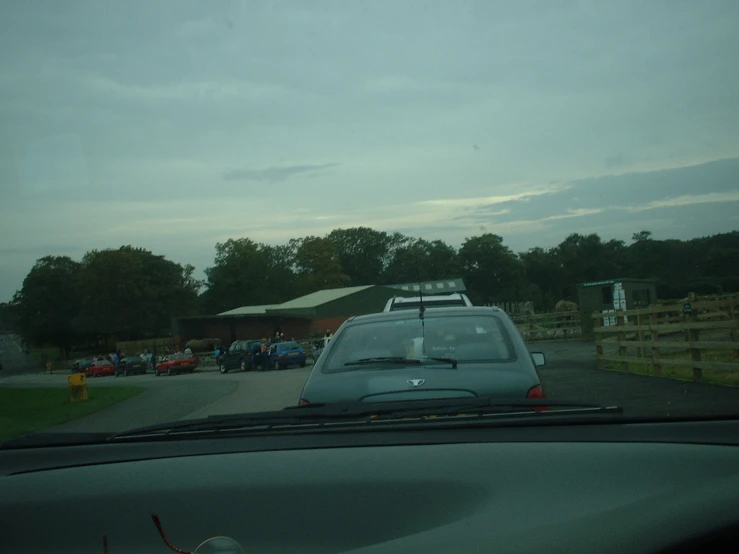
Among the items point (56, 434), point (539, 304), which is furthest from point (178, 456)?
point (539, 304)

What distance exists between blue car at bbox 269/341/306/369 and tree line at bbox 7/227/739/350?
295cm

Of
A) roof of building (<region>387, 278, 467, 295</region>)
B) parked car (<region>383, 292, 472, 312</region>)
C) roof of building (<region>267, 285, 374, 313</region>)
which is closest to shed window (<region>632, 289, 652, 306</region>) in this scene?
roof of building (<region>387, 278, 467, 295</region>)

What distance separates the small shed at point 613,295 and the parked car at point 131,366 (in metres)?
26.3

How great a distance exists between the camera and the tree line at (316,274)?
11633 millimetres

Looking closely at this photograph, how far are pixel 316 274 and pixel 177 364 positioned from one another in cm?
1002

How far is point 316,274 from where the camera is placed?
4516 centimetres

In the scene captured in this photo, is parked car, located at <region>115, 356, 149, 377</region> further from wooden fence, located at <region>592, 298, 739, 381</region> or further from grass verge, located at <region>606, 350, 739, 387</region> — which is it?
grass verge, located at <region>606, 350, 739, 387</region>

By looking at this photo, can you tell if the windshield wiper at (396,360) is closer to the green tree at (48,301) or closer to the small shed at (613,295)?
the small shed at (613,295)

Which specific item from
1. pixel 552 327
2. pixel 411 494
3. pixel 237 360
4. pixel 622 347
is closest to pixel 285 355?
pixel 237 360

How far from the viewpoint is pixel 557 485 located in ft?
6.22

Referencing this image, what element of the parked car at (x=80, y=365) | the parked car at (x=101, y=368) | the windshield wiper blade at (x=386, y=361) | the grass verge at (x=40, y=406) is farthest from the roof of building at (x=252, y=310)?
the windshield wiper blade at (x=386, y=361)

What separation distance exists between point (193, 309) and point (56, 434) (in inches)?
1369

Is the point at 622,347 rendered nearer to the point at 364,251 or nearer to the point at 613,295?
the point at 613,295

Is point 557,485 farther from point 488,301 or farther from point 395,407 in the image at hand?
point 488,301
